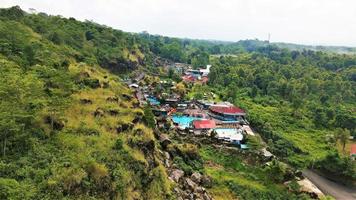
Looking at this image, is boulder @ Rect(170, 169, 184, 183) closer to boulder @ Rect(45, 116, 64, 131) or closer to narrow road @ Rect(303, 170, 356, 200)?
boulder @ Rect(45, 116, 64, 131)

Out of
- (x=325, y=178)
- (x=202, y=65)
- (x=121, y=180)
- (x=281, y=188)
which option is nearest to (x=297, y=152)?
(x=325, y=178)

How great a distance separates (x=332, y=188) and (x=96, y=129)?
110ft

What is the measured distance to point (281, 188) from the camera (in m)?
43.0

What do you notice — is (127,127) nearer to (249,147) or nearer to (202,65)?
(249,147)

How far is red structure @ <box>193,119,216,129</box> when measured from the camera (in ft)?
185

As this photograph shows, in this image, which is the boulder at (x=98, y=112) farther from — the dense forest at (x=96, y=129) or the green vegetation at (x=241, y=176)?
the green vegetation at (x=241, y=176)

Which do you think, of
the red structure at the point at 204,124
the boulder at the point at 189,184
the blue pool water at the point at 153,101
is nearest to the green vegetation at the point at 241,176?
the boulder at the point at 189,184

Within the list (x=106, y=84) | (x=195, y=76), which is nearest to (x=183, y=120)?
(x=106, y=84)

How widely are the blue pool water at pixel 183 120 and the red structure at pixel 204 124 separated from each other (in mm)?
1539

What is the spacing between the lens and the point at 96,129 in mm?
29625

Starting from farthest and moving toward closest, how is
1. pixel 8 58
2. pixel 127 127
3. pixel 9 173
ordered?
pixel 8 58 → pixel 127 127 → pixel 9 173

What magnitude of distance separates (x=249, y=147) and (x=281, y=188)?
358 inches

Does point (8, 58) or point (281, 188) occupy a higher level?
point (8, 58)

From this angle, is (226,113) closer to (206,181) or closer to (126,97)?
(126,97)
